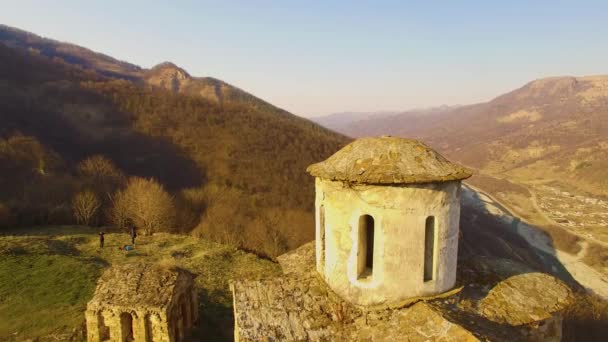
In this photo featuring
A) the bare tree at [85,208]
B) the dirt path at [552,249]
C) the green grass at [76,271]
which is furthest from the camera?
the dirt path at [552,249]

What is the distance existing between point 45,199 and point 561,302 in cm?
3567

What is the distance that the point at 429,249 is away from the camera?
7.70m

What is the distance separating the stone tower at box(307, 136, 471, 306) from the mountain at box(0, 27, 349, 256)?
1872 centimetres

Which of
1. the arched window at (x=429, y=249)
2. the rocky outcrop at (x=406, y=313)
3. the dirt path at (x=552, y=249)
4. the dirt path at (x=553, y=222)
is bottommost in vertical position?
the dirt path at (x=552, y=249)

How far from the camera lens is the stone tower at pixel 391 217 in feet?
22.9

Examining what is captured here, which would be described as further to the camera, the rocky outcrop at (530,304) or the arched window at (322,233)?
the arched window at (322,233)

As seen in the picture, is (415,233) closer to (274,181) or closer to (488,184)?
(274,181)

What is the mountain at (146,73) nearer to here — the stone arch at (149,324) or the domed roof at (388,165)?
the stone arch at (149,324)

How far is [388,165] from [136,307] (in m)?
7.16

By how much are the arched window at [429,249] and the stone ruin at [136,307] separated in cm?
637

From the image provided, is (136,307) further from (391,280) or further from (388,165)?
(388,165)

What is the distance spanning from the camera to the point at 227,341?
38.3 ft

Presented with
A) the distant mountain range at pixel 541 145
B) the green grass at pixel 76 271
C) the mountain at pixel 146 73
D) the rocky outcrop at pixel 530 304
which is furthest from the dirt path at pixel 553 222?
the mountain at pixel 146 73

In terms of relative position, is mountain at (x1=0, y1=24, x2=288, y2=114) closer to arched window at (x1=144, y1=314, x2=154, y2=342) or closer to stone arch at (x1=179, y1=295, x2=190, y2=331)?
stone arch at (x1=179, y1=295, x2=190, y2=331)
